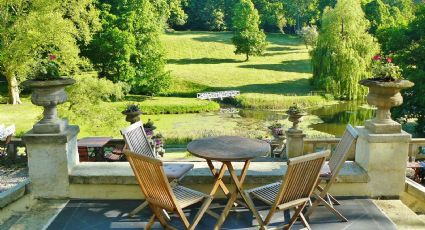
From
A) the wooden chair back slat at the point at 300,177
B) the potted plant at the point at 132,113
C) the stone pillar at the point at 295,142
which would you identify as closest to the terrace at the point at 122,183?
the wooden chair back slat at the point at 300,177

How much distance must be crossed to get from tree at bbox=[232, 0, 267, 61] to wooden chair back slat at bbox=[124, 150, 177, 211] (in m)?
46.1

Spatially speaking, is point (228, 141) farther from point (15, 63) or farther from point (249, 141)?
point (15, 63)

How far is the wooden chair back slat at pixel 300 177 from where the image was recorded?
3869mm

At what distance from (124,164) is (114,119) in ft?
45.2

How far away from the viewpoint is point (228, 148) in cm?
480

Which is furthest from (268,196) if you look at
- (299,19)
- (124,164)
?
(299,19)

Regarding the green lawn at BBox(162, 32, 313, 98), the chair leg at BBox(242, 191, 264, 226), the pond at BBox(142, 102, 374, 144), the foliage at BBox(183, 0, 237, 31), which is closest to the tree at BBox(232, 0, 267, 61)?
the green lawn at BBox(162, 32, 313, 98)

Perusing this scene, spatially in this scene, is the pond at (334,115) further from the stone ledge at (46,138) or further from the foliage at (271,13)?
the foliage at (271,13)

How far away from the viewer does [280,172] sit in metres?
5.44

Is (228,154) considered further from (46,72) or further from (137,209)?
(46,72)

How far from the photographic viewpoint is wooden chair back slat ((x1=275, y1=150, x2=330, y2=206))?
12.7ft

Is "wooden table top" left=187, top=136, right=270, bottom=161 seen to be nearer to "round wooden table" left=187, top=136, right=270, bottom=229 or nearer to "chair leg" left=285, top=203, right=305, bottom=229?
"round wooden table" left=187, top=136, right=270, bottom=229

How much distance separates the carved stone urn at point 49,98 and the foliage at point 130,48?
28123mm

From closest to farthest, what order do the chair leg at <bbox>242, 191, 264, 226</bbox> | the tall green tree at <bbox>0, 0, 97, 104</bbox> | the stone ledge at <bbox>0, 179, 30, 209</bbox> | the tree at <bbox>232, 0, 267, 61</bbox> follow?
1. the chair leg at <bbox>242, 191, 264, 226</bbox>
2. the stone ledge at <bbox>0, 179, 30, 209</bbox>
3. the tall green tree at <bbox>0, 0, 97, 104</bbox>
4. the tree at <bbox>232, 0, 267, 61</bbox>
